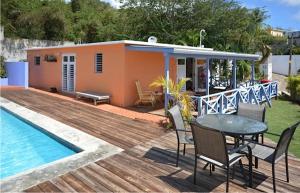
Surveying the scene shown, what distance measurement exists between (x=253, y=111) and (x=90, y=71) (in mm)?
10150

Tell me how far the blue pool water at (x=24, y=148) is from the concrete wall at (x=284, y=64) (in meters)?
33.4

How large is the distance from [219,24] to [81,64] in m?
16.8

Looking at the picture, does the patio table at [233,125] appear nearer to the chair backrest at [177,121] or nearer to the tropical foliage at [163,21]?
the chair backrest at [177,121]

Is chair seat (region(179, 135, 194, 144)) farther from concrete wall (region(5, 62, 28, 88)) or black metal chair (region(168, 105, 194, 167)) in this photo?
concrete wall (region(5, 62, 28, 88))

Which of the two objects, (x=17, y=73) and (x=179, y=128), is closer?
(x=179, y=128)

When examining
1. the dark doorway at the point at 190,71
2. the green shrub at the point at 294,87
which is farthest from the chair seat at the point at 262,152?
the green shrub at the point at 294,87

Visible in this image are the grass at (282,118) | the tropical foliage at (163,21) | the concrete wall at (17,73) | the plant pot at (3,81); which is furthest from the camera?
the tropical foliage at (163,21)

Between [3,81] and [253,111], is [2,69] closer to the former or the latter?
[3,81]

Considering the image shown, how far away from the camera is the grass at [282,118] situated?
924 centimetres

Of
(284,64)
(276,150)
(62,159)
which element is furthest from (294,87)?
(284,64)

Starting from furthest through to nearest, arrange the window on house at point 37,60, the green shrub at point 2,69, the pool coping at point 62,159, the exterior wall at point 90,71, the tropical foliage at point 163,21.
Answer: the tropical foliage at point 163,21 < the green shrub at point 2,69 < the window on house at point 37,60 < the exterior wall at point 90,71 < the pool coping at point 62,159

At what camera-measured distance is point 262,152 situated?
5.37 metres

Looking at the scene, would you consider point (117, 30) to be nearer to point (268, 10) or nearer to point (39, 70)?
point (39, 70)

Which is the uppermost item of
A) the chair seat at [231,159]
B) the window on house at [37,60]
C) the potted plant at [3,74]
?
the window on house at [37,60]
